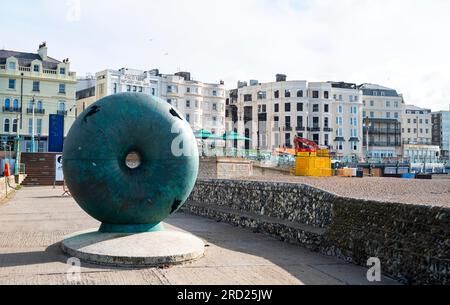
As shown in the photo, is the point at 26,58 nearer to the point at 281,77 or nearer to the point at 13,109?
the point at 13,109

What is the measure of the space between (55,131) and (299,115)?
51547 mm

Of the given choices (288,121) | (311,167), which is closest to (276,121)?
(288,121)

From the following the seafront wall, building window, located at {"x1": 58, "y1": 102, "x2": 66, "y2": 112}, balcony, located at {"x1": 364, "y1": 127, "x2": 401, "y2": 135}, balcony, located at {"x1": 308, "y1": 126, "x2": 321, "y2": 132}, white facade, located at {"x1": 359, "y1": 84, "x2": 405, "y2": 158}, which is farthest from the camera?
white facade, located at {"x1": 359, "y1": 84, "x2": 405, "y2": 158}

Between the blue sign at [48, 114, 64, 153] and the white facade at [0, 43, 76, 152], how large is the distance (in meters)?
17.5

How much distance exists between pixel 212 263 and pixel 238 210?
21.5 feet

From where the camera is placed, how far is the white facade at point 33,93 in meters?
61.3

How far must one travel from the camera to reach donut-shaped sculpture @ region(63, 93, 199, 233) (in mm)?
8992

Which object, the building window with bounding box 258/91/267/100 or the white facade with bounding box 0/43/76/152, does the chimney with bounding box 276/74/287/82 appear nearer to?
the building window with bounding box 258/91/267/100

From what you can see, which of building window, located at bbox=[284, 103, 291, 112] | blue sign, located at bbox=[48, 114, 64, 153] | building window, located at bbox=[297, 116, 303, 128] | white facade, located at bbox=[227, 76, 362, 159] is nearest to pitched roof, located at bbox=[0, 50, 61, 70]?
blue sign, located at bbox=[48, 114, 64, 153]

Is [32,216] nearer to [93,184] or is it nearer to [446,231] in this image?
[93,184]

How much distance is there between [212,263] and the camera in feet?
27.0

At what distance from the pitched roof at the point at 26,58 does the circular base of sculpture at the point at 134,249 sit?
61.7 meters

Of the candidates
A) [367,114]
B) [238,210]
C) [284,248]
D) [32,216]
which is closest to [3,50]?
[32,216]

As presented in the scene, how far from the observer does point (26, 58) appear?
214 feet
